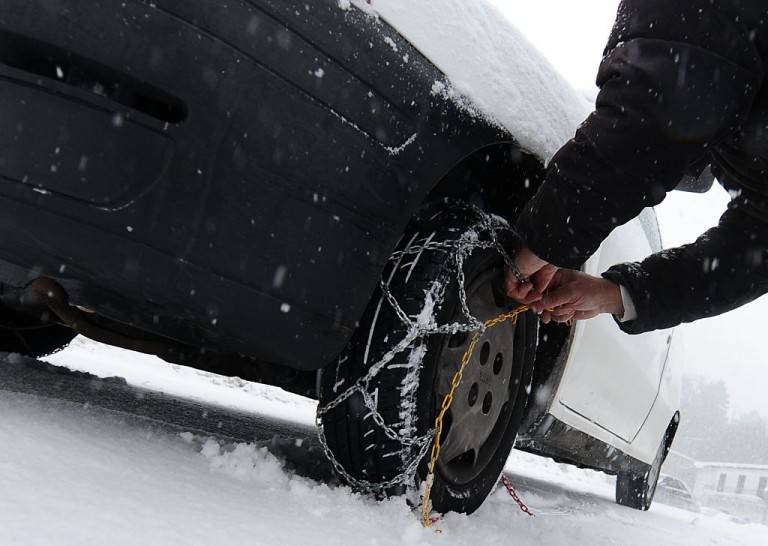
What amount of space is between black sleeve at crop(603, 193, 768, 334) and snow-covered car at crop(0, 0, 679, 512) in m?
0.41

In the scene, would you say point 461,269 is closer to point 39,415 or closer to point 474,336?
point 474,336

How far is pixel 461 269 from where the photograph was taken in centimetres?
177

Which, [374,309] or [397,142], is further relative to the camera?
[374,309]

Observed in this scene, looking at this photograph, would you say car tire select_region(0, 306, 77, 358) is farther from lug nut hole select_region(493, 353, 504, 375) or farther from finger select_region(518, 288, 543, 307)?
finger select_region(518, 288, 543, 307)

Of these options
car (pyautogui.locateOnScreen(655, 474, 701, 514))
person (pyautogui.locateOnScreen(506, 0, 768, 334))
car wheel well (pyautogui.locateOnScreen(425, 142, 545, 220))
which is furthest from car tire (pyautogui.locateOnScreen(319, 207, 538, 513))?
car (pyautogui.locateOnScreen(655, 474, 701, 514))

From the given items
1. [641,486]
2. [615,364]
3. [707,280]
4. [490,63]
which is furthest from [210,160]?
[641,486]

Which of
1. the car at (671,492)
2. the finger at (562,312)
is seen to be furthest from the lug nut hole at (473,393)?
the car at (671,492)

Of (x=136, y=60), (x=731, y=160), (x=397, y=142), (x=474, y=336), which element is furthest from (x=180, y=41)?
(x=731, y=160)

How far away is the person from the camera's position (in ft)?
4.25

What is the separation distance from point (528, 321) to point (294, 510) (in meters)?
1.02

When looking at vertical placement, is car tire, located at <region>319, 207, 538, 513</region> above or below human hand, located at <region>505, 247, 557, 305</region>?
below

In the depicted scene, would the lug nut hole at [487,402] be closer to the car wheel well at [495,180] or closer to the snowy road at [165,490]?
the snowy road at [165,490]

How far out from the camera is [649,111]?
1336 mm

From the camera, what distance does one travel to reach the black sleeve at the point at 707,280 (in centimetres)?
184
